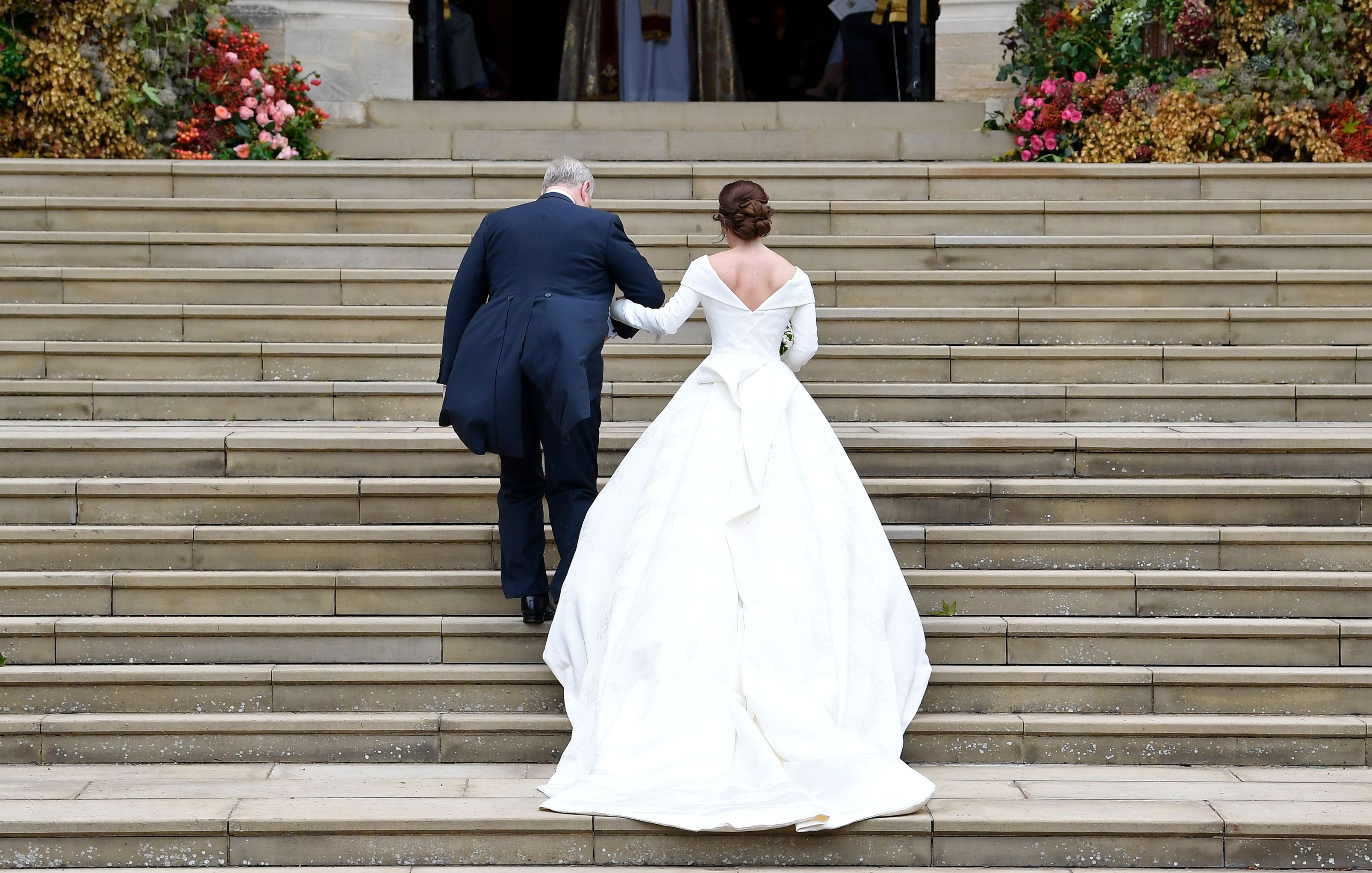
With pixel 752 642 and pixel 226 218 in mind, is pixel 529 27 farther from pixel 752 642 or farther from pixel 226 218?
pixel 752 642

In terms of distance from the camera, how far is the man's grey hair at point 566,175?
209 inches

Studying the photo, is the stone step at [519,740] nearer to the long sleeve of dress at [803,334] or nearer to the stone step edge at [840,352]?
the long sleeve of dress at [803,334]

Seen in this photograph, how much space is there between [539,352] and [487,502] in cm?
107

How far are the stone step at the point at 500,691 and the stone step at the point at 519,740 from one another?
0.35 feet

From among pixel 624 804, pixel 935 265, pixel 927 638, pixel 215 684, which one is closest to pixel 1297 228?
pixel 935 265

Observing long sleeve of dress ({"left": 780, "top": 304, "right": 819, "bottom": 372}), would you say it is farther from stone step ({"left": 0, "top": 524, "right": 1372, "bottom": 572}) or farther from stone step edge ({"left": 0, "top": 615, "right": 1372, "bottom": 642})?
stone step edge ({"left": 0, "top": 615, "right": 1372, "bottom": 642})

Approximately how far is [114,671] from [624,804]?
2124 millimetres

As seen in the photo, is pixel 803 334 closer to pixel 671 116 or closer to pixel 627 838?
pixel 627 838

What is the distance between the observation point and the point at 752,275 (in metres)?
5.01

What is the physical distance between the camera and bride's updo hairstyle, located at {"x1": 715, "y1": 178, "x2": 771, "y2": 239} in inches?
195

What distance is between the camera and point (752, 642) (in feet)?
14.9

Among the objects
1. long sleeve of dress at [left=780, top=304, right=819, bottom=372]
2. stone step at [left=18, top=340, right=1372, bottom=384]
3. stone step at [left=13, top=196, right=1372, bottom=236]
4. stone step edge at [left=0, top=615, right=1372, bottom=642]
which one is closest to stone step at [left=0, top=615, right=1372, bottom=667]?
stone step edge at [left=0, top=615, right=1372, bottom=642]

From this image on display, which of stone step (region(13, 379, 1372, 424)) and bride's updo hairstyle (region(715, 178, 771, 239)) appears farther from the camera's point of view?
stone step (region(13, 379, 1372, 424))

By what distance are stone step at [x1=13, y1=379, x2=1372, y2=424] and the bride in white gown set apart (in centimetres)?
169
